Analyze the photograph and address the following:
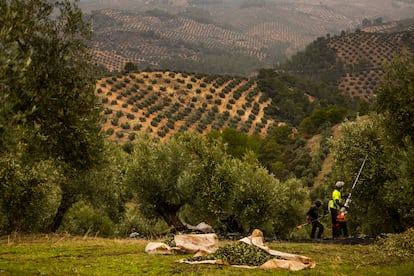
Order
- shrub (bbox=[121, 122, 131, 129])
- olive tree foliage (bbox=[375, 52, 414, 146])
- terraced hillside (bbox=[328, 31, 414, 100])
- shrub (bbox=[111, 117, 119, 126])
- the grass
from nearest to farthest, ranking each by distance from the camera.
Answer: the grass < olive tree foliage (bbox=[375, 52, 414, 146]) < shrub (bbox=[121, 122, 131, 129]) < shrub (bbox=[111, 117, 119, 126]) < terraced hillside (bbox=[328, 31, 414, 100])

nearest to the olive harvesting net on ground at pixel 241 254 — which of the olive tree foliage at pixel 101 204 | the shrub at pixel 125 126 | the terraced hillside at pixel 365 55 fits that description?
the olive tree foliage at pixel 101 204

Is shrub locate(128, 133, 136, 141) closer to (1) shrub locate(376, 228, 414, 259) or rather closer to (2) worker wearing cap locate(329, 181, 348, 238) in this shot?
(2) worker wearing cap locate(329, 181, 348, 238)

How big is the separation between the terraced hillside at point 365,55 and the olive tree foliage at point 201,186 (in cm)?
12324

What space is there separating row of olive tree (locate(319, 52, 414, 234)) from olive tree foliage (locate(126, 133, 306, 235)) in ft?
19.7

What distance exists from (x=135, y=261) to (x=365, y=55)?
181m

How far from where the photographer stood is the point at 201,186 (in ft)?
103

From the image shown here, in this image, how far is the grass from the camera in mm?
15023

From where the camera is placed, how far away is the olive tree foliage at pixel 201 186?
3108 cm

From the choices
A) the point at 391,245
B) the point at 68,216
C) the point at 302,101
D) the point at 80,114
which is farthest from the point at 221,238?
the point at 302,101

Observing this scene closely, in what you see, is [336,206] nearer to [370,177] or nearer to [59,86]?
[370,177]

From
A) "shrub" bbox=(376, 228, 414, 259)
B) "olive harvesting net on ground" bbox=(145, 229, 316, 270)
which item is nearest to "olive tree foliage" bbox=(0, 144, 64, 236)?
"olive harvesting net on ground" bbox=(145, 229, 316, 270)

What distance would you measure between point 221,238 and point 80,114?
1283 centimetres

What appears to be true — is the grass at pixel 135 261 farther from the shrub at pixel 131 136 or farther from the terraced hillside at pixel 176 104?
the terraced hillside at pixel 176 104

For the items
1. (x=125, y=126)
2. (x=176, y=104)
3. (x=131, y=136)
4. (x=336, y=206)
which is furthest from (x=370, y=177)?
(x=176, y=104)
